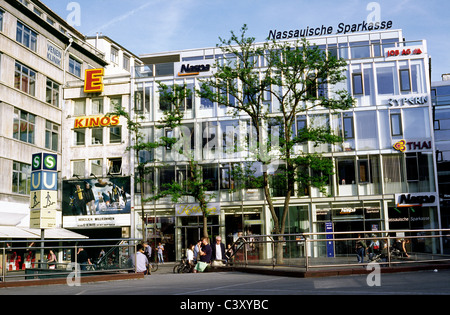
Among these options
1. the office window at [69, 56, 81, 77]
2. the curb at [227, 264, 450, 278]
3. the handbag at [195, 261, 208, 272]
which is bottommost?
the handbag at [195, 261, 208, 272]

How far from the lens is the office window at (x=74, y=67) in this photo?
150ft

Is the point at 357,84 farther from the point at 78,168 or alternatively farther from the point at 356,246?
the point at 356,246

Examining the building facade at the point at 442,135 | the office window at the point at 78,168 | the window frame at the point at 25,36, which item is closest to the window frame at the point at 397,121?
the building facade at the point at 442,135

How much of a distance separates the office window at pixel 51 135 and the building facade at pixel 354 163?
26.1 ft

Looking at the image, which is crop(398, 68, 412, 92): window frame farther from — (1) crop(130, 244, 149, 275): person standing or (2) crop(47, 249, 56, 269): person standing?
(2) crop(47, 249, 56, 269): person standing

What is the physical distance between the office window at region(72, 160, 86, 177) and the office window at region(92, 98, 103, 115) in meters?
4.16

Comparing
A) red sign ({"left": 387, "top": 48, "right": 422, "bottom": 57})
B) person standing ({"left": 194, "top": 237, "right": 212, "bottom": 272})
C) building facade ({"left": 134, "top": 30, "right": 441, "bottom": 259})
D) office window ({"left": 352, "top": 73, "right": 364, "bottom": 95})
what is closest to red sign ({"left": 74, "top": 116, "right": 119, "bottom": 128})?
building facade ({"left": 134, "top": 30, "right": 441, "bottom": 259})

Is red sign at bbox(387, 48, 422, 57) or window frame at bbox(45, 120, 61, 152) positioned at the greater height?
red sign at bbox(387, 48, 422, 57)

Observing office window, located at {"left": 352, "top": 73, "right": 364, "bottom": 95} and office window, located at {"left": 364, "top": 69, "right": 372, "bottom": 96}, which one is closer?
office window, located at {"left": 364, "top": 69, "right": 372, "bottom": 96}

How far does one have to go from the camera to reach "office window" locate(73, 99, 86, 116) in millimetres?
44094

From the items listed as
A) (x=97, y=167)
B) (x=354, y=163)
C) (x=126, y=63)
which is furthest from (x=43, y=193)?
(x=126, y=63)
